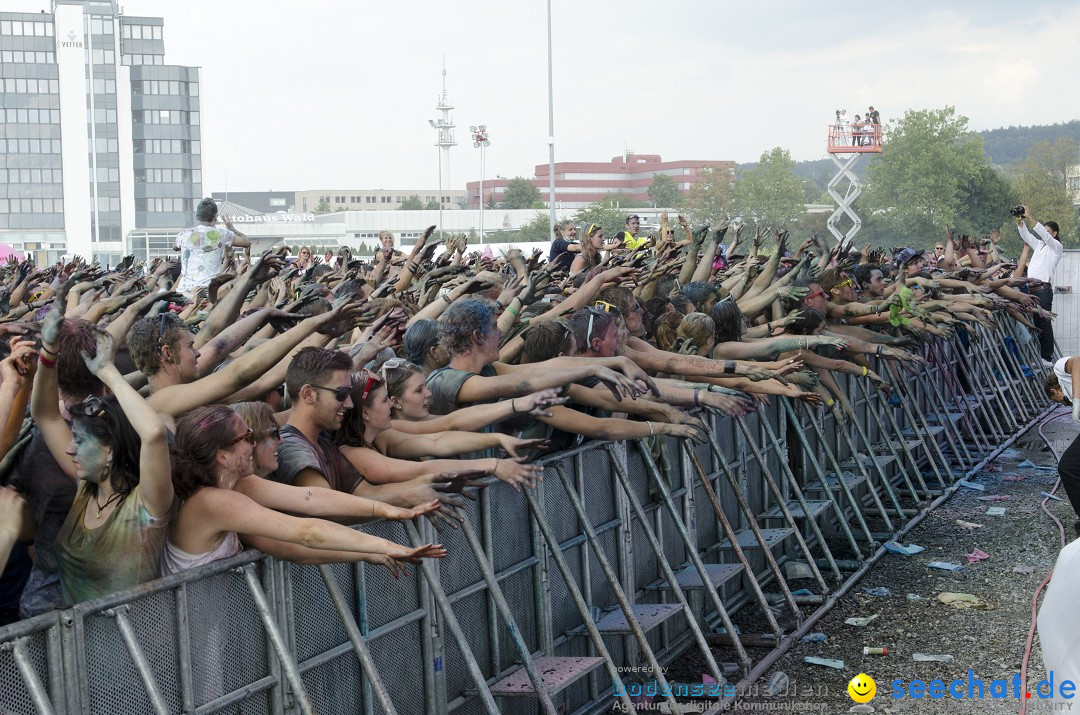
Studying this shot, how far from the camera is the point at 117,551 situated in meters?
4.45

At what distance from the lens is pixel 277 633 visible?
4547mm

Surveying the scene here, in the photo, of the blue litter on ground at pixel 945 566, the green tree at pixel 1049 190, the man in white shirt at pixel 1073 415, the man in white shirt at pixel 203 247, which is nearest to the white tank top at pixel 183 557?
the man in white shirt at pixel 1073 415

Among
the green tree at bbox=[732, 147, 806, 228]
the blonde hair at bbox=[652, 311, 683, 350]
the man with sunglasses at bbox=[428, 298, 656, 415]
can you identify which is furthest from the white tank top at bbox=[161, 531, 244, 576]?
the green tree at bbox=[732, 147, 806, 228]

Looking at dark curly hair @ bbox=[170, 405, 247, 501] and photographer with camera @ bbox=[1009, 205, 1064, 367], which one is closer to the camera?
dark curly hair @ bbox=[170, 405, 247, 501]

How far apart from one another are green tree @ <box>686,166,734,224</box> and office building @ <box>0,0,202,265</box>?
49413 mm

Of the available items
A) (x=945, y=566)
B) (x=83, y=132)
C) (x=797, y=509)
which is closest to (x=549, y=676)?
(x=797, y=509)

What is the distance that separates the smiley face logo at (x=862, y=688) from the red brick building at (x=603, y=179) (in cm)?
17666

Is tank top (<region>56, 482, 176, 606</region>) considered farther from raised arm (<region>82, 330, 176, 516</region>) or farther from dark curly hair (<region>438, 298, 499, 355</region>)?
dark curly hair (<region>438, 298, 499, 355</region>)

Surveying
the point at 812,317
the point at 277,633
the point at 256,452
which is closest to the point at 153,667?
the point at 277,633

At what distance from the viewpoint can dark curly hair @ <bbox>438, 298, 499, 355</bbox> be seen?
6707 millimetres

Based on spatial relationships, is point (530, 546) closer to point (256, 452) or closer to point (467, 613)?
point (467, 613)

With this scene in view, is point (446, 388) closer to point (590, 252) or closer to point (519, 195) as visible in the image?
point (590, 252)

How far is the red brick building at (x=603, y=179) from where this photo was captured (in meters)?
186

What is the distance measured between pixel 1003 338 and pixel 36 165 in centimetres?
11209
